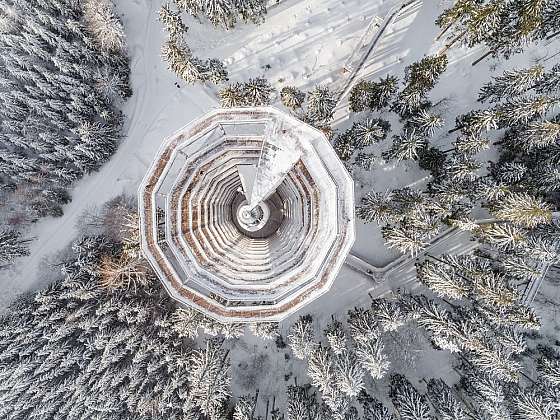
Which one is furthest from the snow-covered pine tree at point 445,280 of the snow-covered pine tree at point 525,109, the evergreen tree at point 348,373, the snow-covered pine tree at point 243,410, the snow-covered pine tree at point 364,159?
the snow-covered pine tree at point 243,410

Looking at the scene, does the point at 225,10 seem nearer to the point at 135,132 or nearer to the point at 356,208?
the point at 135,132

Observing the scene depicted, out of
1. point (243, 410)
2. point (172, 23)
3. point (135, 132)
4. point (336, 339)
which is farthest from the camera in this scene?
point (135, 132)

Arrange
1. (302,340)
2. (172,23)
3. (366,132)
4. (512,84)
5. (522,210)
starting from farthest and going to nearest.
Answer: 1. (172,23)
2. (302,340)
3. (366,132)
4. (512,84)
5. (522,210)

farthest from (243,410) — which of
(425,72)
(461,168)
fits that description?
(425,72)

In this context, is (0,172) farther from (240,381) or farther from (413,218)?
(413,218)

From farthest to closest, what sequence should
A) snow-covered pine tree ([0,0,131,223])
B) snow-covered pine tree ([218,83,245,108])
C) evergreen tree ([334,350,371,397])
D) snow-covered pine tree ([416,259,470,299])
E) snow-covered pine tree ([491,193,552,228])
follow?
snow-covered pine tree ([0,0,131,223])
snow-covered pine tree ([218,83,245,108])
snow-covered pine tree ([416,259,470,299])
evergreen tree ([334,350,371,397])
snow-covered pine tree ([491,193,552,228])

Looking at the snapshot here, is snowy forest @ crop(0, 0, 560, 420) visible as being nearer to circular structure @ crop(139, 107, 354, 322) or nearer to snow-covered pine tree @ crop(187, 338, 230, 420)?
A: snow-covered pine tree @ crop(187, 338, 230, 420)

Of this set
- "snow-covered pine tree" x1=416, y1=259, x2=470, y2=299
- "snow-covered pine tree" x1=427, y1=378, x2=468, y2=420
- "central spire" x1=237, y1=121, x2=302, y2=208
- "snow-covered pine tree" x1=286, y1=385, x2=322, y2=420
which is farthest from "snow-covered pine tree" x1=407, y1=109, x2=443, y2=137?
"snow-covered pine tree" x1=286, y1=385, x2=322, y2=420
